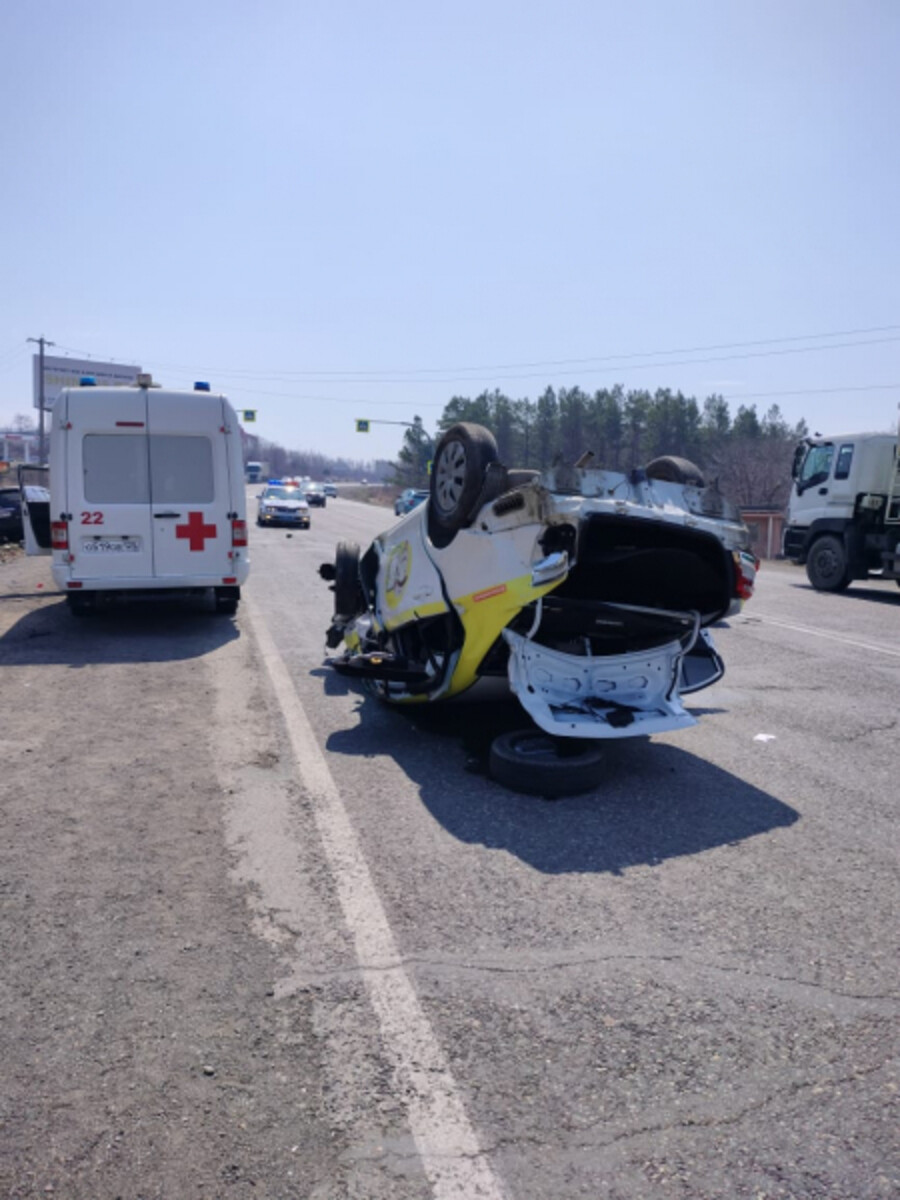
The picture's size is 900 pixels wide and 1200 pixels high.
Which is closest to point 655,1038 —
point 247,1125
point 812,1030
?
point 812,1030

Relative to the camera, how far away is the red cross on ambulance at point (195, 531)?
36.2 ft

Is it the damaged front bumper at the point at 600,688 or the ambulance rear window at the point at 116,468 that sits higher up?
the ambulance rear window at the point at 116,468

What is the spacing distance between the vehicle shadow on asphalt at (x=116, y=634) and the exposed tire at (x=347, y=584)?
169 centimetres

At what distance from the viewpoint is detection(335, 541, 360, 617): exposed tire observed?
28.9 feet

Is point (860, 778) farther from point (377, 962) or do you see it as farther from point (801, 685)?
point (377, 962)

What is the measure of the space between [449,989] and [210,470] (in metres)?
8.82

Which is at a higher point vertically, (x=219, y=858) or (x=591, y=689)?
(x=591, y=689)

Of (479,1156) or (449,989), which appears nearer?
(479,1156)

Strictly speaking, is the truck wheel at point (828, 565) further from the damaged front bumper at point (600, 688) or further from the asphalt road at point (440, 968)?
the damaged front bumper at point (600, 688)

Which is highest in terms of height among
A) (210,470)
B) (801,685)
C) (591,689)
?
(210,470)

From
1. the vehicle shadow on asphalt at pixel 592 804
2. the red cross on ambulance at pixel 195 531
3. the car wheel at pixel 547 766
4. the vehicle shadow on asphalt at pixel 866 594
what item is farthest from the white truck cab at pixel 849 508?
the car wheel at pixel 547 766

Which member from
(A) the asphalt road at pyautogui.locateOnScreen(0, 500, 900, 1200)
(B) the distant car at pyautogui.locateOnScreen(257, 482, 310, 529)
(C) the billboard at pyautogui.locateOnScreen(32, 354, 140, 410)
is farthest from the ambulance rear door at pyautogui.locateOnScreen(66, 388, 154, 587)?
(C) the billboard at pyautogui.locateOnScreen(32, 354, 140, 410)

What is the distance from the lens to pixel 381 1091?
2.74m

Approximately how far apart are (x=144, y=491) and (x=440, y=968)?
8.61 meters
